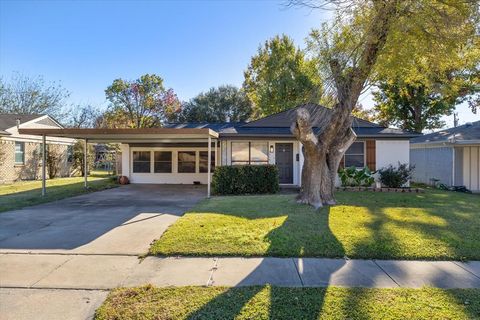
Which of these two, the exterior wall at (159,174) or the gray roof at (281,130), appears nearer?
the gray roof at (281,130)

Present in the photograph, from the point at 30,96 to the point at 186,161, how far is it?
67.5 feet

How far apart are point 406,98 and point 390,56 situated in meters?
19.2

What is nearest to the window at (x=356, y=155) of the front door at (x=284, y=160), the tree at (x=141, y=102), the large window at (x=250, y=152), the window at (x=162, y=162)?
the front door at (x=284, y=160)

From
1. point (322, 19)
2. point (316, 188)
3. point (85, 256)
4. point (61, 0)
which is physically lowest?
point (85, 256)

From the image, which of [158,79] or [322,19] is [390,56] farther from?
[158,79]

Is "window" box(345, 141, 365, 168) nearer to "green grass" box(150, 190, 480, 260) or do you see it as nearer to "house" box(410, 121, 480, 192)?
"house" box(410, 121, 480, 192)

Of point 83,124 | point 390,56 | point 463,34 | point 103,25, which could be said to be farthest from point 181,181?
point 83,124

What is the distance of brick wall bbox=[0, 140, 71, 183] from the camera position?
17.2 m

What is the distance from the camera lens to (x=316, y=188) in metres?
8.82

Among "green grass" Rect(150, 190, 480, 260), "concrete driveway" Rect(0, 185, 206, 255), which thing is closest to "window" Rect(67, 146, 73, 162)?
"concrete driveway" Rect(0, 185, 206, 255)

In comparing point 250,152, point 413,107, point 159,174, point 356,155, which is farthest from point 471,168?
point 159,174

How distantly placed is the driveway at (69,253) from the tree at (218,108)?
22.8m

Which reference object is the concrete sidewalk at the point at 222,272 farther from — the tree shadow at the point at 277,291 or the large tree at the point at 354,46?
the large tree at the point at 354,46

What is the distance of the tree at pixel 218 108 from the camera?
1237 inches
